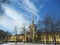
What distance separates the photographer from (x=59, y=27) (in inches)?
405

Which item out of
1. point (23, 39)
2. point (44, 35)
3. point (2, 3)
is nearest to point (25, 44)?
point (23, 39)

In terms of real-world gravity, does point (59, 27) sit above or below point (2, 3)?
below

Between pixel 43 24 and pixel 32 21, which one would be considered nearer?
pixel 32 21

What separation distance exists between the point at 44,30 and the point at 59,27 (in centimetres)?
84

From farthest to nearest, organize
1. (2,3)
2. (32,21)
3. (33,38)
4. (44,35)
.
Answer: (44,35), (33,38), (32,21), (2,3)

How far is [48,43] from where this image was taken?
36.1ft

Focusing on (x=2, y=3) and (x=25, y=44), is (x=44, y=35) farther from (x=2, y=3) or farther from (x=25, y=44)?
(x=2, y=3)

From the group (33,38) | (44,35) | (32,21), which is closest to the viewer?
(32,21)

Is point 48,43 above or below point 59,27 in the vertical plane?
below

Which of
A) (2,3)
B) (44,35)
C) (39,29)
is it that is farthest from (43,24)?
(2,3)

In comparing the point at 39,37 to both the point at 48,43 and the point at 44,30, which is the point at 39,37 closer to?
the point at 44,30

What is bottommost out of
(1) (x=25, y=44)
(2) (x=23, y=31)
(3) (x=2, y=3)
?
(1) (x=25, y=44)

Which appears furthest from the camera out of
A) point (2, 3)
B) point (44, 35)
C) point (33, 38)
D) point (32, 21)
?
point (44, 35)

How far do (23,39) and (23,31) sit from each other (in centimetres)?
45
